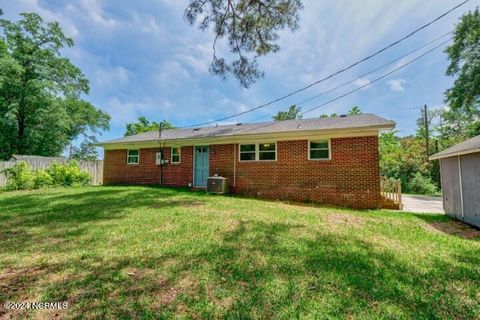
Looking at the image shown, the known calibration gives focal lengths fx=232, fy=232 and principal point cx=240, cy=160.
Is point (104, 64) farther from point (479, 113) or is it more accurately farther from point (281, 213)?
point (479, 113)

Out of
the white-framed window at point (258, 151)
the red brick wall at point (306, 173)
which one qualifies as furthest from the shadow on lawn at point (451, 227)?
the white-framed window at point (258, 151)

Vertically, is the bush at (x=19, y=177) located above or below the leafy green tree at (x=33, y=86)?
below

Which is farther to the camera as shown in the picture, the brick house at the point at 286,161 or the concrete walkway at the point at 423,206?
the concrete walkway at the point at 423,206

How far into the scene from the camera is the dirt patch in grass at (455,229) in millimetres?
5496

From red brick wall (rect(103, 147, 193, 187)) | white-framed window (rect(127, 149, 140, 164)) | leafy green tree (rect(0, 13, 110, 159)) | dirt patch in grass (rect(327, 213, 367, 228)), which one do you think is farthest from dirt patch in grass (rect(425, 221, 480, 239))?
leafy green tree (rect(0, 13, 110, 159))

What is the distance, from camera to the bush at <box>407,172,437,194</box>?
17.5m

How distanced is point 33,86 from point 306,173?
26425 millimetres

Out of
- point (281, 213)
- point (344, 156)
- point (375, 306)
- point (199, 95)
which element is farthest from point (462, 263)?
point (199, 95)

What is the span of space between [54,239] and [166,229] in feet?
6.70

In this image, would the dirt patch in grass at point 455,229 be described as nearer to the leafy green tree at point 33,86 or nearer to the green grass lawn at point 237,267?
the green grass lawn at point 237,267

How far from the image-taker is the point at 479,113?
2006cm

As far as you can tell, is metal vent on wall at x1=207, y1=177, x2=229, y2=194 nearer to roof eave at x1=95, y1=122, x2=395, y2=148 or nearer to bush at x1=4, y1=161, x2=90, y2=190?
roof eave at x1=95, y1=122, x2=395, y2=148

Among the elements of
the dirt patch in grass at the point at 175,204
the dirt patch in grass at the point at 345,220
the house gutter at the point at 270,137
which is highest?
the house gutter at the point at 270,137

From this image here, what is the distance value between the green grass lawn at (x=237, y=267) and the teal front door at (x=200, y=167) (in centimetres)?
641
